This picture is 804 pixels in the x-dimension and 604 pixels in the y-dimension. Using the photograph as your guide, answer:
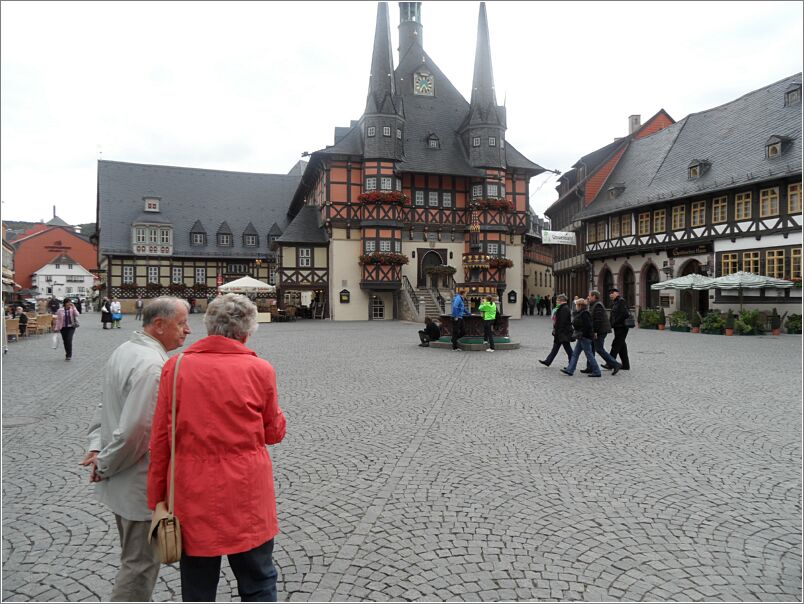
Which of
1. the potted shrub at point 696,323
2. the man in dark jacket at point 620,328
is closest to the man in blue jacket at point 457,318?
the man in dark jacket at point 620,328

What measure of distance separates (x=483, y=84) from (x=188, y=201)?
2918 centimetres

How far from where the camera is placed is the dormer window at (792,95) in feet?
90.2

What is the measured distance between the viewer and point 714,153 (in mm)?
30375

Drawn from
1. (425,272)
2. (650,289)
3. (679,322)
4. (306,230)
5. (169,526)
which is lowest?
(169,526)

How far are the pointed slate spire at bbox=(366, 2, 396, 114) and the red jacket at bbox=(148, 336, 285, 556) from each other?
34430 mm

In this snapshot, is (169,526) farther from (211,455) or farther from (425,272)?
(425,272)

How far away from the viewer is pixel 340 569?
364 cm

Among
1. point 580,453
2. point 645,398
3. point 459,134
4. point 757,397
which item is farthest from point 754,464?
point 459,134

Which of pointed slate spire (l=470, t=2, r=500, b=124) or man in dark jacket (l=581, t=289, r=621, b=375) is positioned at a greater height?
pointed slate spire (l=470, t=2, r=500, b=124)

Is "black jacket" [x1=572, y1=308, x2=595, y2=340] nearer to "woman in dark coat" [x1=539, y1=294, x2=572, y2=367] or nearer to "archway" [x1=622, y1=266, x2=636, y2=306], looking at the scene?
"woman in dark coat" [x1=539, y1=294, x2=572, y2=367]

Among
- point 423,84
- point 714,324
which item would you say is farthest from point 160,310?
point 423,84

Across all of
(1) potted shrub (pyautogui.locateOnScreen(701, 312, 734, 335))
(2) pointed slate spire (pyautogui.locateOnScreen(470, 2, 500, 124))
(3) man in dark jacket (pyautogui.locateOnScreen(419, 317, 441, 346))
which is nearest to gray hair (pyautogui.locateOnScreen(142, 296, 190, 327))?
(3) man in dark jacket (pyautogui.locateOnScreen(419, 317, 441, 346))

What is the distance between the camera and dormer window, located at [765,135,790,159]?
84.7ft

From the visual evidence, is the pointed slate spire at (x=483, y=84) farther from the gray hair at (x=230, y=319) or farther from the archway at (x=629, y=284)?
the gray hair at (x=230, y=319)
